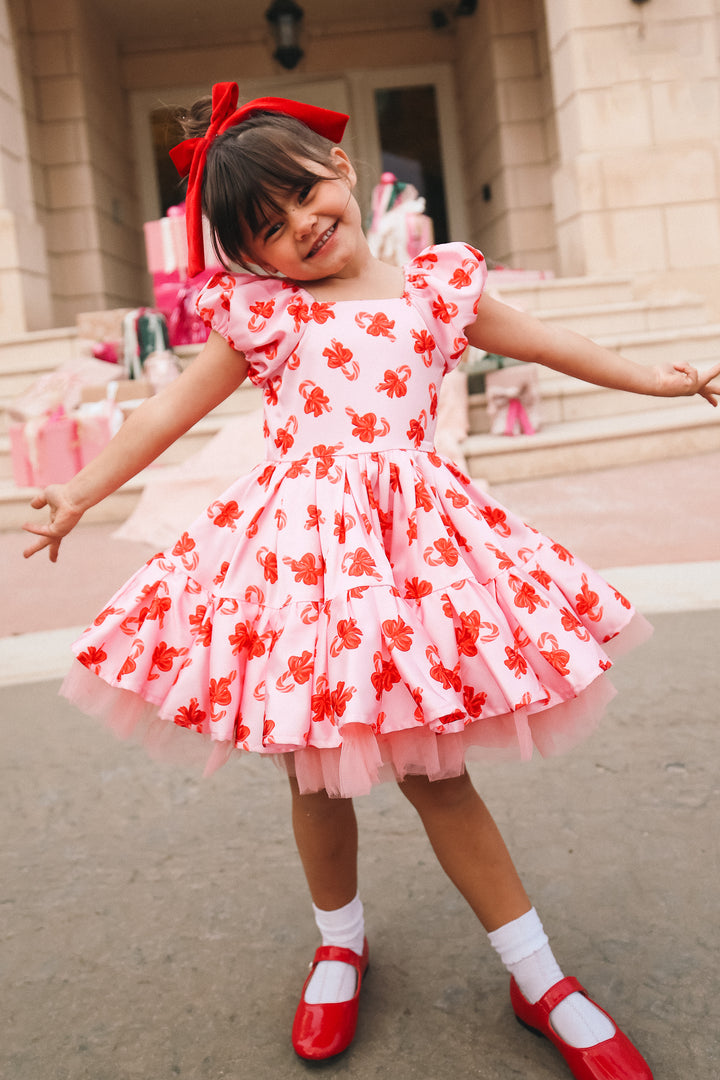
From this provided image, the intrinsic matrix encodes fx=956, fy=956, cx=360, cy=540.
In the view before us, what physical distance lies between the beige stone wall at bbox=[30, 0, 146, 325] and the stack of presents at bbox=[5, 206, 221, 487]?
2.31m

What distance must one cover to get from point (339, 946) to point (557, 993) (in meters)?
0.33

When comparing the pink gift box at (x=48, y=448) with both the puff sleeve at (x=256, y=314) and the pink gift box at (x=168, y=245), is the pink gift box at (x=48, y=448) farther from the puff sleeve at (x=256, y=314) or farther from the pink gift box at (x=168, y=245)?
the puff sleeve at (x=256, y=314)

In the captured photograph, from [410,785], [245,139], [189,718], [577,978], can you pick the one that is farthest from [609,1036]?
[245,139]

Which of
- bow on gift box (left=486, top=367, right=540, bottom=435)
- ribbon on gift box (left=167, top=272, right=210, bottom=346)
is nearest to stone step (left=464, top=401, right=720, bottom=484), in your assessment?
bow on gift box (left=486, top=367, right=540, bottom=435)

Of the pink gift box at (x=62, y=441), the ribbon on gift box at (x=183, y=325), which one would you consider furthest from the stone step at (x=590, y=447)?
the ribbon on gift box at (x=183, y=325)

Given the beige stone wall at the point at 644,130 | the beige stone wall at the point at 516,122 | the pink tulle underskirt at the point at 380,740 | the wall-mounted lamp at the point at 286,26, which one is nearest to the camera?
the pink tulle underskirt at the point at 380,740

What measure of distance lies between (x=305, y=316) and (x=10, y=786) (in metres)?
1.33

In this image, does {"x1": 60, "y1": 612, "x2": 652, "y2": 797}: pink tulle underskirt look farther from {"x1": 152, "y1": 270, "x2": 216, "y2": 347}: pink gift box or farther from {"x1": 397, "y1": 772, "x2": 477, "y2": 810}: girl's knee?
{"x1": 152, "y1": 270, "x2": 216, "y2": 347}: pink gift box

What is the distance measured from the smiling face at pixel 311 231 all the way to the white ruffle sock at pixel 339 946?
94cm

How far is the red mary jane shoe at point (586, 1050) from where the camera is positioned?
1.16 metres

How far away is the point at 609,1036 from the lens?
3.94 feet

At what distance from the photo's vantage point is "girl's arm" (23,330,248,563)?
4.49 feet

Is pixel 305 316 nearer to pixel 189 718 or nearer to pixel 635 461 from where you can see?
pixel 189 718

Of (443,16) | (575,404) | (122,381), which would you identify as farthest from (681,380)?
(443,16)
